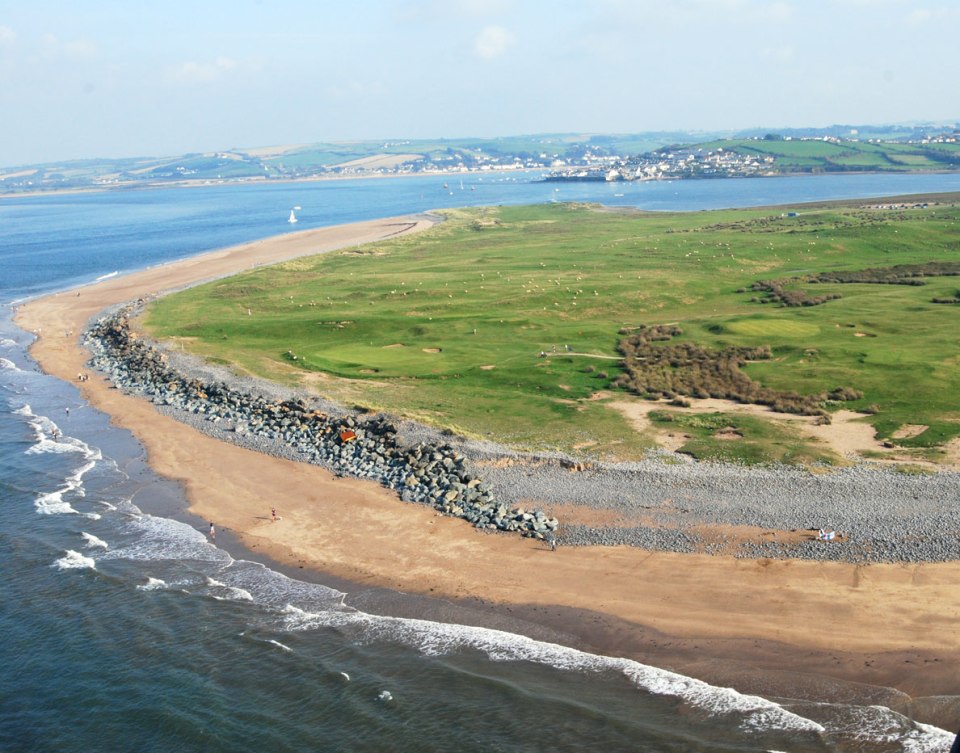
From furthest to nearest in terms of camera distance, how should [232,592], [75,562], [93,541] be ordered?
[93,541]
[75,562]
[232,592]

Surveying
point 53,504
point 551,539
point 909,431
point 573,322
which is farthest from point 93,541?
point 573,322

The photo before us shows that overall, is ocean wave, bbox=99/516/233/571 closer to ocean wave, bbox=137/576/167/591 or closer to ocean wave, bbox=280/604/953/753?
ocean wave, bbox=137/576/167/591

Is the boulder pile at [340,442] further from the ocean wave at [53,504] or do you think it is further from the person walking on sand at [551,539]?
the ocean wave at [53,504]

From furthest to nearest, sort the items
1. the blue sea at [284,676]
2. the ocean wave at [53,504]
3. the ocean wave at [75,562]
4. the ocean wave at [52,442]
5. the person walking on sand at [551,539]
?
the ocean wave at [52,442] < the ocean wave at [53,504] < the ocean wave at [75,562] < the person walking on sand at [551,539] < the blue sea at [284,676]

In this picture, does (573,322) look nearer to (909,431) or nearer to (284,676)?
(909,431)

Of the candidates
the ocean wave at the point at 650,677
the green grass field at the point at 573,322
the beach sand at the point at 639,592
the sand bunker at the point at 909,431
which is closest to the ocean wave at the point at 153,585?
the beach sand at the point at 639,592

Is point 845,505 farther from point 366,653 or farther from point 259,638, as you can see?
point 259,638
